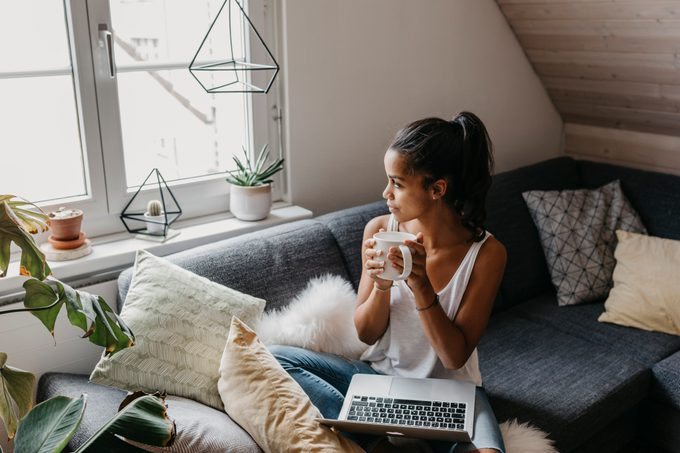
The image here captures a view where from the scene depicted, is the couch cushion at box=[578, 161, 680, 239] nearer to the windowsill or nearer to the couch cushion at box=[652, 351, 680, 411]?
the couch cushion at box=[652, 351, 680, 411]

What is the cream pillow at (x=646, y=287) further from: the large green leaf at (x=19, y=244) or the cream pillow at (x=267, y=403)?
the large green leaf at (x=19, y=244)

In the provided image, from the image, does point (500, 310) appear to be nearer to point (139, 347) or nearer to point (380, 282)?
point (380, 282)

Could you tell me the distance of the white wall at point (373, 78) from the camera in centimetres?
252

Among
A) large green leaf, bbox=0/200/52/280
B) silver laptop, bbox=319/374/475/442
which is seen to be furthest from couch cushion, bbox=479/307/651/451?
large green leaf, bbox=0/200/52/280

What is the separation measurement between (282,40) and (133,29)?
52cm

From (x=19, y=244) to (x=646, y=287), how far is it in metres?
2.11

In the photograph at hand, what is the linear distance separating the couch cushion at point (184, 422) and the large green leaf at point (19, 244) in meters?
0.43

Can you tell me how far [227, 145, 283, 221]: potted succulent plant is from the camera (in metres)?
2.36

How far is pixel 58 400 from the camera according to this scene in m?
1.22

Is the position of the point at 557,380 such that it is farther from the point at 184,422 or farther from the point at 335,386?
the point at 184,422

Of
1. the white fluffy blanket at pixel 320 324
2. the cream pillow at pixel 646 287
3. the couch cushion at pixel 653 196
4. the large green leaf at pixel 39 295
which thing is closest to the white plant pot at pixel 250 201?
the white fluffy blanket at pixel 320 324

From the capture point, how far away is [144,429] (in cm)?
115

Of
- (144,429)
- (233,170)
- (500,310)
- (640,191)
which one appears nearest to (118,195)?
(233,170)

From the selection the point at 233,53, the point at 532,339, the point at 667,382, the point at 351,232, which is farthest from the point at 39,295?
the point at 667,382
